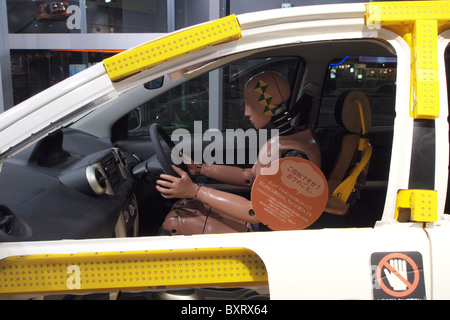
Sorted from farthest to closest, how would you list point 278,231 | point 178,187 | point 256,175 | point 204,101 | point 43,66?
1. point 43,66
2. point 204,101
3. point 256,175
4. point 178,187
5. point 278,231

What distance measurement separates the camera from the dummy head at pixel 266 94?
5.64 ft

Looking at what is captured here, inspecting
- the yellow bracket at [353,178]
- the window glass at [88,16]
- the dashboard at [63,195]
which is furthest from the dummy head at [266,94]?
the window glass at [88,16]

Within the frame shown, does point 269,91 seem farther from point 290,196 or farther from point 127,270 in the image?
point 127,270

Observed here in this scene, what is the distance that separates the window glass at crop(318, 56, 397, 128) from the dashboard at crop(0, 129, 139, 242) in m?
1.69

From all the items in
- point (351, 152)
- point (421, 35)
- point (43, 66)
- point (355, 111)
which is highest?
point (43, 66)

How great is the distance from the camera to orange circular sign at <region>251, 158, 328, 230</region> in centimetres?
138

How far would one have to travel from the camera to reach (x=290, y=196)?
1376 millimetres

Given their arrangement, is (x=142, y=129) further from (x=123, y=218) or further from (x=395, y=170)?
(x=395, y=170)

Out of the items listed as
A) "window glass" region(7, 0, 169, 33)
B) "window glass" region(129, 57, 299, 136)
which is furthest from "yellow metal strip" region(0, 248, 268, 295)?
"window glass" region(7, 0, 169, 33)

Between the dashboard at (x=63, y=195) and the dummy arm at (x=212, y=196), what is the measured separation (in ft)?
1.08

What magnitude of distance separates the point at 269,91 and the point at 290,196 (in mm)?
556

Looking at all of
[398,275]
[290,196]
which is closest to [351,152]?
[290,196]

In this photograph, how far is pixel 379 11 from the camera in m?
1.16

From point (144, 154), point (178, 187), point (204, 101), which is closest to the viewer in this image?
point (178, 187)
